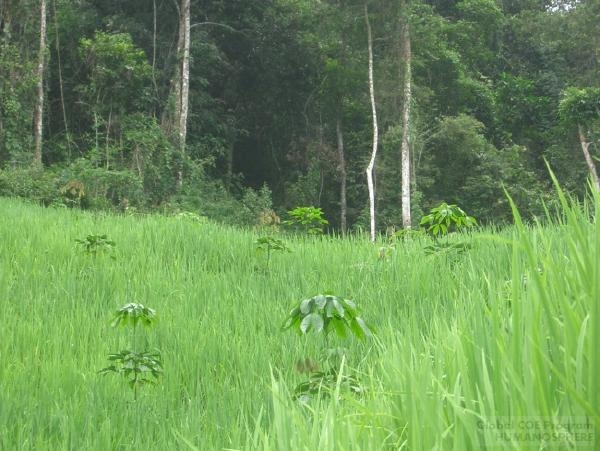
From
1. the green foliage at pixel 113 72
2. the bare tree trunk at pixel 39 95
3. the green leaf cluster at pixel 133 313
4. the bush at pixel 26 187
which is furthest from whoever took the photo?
the green foliage at pixel 113 72

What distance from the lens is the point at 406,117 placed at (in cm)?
1858

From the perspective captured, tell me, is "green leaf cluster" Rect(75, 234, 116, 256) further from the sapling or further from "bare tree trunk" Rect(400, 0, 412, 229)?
"bare tree trunk" Rect(400, 0, 412, 229)

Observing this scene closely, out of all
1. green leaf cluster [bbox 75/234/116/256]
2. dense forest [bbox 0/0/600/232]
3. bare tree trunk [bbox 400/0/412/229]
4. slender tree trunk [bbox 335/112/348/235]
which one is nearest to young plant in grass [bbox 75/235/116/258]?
green leaf cluster [bbox 75/234/116/256]

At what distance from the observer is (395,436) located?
1.18 meters

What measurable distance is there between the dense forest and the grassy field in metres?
9.12

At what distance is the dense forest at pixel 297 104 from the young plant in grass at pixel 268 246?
9.09 metres

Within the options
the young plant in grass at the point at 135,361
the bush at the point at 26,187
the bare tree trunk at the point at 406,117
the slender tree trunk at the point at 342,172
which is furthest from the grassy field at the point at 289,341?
the slender tree trunk at the point at 342,172

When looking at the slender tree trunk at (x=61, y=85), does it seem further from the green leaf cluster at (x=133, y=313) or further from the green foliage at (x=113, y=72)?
the green leaf cluster at (x=133, y=313)

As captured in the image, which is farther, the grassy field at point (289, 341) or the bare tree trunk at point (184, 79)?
the bare tree trunk at point (184, 79)

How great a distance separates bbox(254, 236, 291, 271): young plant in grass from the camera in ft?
16.8

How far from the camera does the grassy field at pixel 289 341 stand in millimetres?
942

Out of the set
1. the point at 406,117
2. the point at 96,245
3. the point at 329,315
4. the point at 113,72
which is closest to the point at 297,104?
the point at 406,117

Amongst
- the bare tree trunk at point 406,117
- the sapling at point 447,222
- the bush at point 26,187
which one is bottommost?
the sapling at point 447,222

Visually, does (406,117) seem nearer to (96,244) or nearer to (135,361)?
(96,244)
